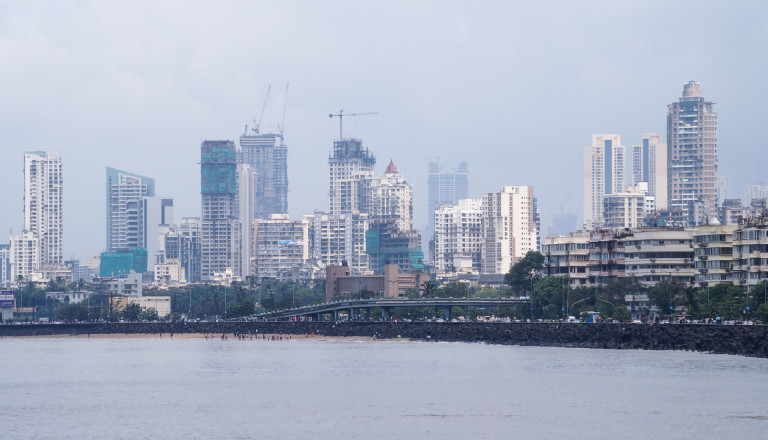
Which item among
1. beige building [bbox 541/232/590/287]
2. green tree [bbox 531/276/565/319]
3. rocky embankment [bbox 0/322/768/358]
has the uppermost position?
beige building [bbox 541/232/590/287]

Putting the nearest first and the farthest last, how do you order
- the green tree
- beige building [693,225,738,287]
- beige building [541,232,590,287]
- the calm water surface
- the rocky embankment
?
1. the calm water surface
2. the rocky embankment
3. beige building [693,225,738,287]
4. the green tree
5. beige building [541,232,590,287]

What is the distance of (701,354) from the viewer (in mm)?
138500

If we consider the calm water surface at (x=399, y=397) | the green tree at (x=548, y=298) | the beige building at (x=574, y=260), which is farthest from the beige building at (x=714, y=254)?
the calm water surface at (x=399, y=397)

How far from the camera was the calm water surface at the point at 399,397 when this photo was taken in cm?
8369

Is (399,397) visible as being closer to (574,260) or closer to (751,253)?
(751,253)

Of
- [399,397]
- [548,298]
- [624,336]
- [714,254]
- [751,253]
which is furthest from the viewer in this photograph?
[548,298]

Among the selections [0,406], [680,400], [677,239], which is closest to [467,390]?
[680,400]

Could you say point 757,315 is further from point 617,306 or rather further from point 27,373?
point 27,373

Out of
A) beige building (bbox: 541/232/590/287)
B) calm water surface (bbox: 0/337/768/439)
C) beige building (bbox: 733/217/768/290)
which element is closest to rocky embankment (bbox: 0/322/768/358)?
calm water surface (bbox: 0/337/768/439)

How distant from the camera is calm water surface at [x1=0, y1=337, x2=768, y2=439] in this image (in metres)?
83.7

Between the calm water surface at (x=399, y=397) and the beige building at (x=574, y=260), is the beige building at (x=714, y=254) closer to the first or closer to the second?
the beige building at (x=574, y=260)

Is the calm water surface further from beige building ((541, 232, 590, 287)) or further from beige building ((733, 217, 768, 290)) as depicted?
beige building ((541, 232, 590, 287))

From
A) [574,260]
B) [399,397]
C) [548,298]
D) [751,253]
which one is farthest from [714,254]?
[399,397]

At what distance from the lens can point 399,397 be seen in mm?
102000
